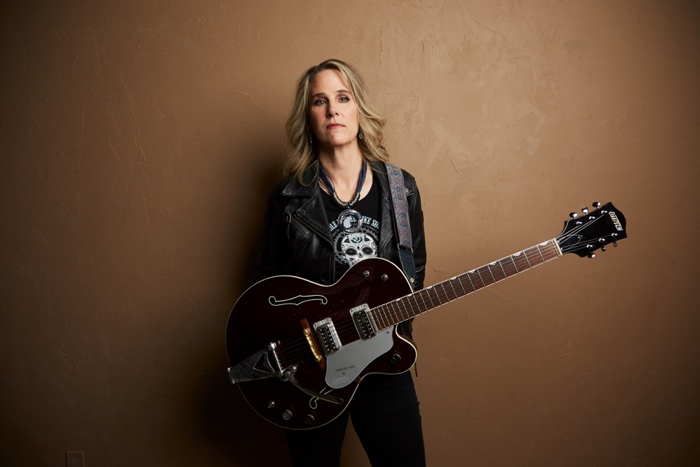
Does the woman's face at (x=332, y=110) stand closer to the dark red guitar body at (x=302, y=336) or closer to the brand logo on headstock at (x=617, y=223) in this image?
the dark red guitar body at (x=302, y=336)

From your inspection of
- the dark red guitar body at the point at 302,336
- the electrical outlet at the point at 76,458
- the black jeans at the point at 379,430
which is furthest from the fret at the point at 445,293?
the electrical outlet at the point at 76,458

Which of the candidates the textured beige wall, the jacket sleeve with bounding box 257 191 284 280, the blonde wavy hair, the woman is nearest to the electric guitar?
the woman

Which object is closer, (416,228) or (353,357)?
(353,357)

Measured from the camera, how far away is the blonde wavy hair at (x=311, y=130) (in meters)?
2.12

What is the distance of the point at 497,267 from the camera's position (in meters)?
1.84

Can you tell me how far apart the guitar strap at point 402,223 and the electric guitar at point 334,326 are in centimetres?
18

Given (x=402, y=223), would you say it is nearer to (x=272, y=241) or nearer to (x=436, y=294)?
(x=436, y=294)

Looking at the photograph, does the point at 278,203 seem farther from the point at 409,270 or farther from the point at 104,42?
the point at 104,42

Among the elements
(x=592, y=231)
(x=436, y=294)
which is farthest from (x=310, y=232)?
(x=592, y=231)

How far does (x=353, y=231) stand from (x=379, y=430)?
0.73 m

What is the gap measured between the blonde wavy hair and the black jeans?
33.1 inches

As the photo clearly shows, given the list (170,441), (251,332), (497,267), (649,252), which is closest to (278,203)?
(251,332)

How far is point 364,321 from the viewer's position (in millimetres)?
1877

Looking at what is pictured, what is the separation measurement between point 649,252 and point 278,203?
5.81 ft
